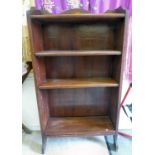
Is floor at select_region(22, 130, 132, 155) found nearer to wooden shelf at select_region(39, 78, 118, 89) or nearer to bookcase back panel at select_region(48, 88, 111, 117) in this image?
bookcase back panel at select_region(48, 88, 111, 117)

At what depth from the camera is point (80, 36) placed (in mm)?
1539

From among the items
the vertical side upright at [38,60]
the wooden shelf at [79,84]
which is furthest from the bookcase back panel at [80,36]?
the wooden shelf at [79,84]

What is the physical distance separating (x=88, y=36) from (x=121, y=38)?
359 mm

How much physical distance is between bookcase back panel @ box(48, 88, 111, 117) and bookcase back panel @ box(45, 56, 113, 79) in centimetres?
19

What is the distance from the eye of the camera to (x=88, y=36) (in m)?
1.54

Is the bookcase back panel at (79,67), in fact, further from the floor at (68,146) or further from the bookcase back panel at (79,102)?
the floor at (68,146)

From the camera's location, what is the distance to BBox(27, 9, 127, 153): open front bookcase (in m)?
1.42

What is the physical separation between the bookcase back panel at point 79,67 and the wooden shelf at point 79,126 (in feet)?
1.71

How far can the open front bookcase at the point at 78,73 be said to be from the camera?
4.66 ft

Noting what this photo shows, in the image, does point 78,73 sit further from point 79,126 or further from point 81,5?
point 81,5

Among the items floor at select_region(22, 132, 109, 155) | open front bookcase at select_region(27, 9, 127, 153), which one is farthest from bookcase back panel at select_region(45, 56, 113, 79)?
floor at select_region(22, 132, 109, 155)

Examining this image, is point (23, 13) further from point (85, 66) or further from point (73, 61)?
point (85, 66)

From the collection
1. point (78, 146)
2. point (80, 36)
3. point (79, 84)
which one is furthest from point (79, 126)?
point (80, 36)
